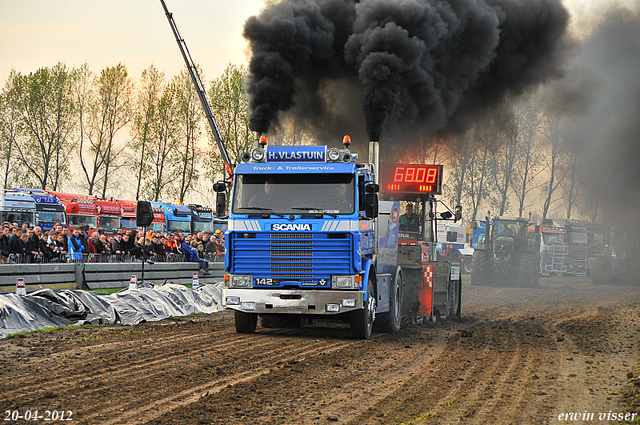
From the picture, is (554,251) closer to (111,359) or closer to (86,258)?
(86,258)

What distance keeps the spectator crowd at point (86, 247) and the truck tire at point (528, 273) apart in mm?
15180

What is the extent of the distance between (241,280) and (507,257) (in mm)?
24673

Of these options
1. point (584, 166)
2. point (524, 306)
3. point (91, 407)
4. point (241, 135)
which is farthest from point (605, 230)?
point (91, 407)

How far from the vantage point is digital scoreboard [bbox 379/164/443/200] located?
16.1m

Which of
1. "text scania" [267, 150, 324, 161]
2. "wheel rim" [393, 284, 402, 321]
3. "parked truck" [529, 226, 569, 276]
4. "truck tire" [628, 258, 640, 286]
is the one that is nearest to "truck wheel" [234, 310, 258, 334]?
"text scania" [267, 150, 324, 161]

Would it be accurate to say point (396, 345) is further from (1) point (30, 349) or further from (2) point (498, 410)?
(1) point (30, 349)

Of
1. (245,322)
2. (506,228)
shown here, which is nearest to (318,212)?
(245,322)

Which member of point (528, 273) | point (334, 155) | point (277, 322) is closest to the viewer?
point (334, 155)

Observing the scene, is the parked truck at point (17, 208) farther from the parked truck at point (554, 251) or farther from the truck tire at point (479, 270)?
the parked truck at point (554, 251)

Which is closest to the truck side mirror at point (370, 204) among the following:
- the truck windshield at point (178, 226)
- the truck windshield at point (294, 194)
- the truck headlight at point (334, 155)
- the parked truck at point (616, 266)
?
the truck windshield at point (294, 194)

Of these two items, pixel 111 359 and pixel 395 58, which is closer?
pixel 111 359

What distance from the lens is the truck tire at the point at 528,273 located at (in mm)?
33125

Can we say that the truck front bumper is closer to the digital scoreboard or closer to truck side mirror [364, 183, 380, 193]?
truck side mirror [364, 183, 380, 193]

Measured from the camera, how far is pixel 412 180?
53.1ft
